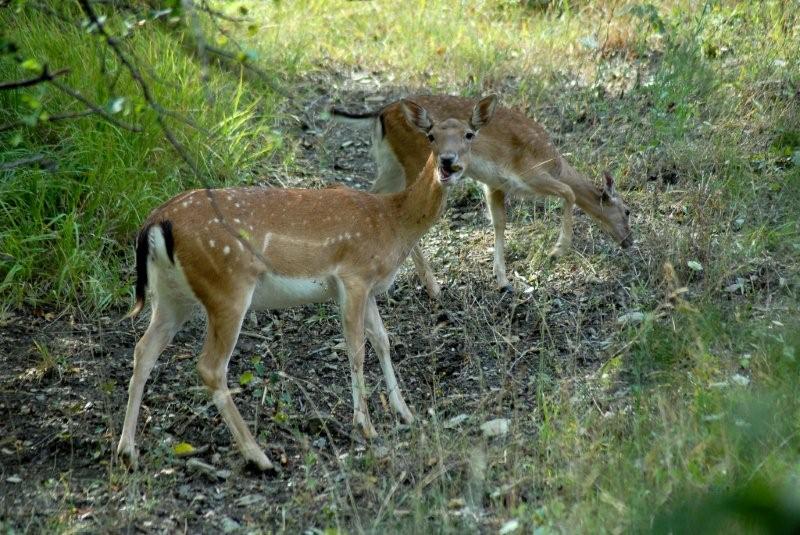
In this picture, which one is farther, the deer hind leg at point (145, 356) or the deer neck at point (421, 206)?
the deer neck at point (421, 206)

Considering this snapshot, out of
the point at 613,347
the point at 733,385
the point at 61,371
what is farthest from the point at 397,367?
the point at 733,385

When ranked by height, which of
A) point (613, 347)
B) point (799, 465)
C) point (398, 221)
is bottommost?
point (613, 347)

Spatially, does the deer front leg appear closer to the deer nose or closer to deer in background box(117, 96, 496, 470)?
deer in background box(117, 96, 496, 470)

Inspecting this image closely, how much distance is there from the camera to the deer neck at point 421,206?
6.38 meters

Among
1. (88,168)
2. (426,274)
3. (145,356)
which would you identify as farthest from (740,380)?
(88,168)

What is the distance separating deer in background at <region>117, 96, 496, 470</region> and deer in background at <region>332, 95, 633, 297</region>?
1.20 metres

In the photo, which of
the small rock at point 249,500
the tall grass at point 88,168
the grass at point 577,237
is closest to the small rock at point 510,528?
the grass at point 577,237

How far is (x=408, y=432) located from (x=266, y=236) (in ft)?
4.24

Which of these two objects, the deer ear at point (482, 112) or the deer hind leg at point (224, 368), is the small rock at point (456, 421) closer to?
the deer hind leg at point (224, 368)

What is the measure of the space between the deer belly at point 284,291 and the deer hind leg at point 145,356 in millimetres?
409

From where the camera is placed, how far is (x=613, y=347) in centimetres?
625

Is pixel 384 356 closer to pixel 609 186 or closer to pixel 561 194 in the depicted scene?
pixel 561 194

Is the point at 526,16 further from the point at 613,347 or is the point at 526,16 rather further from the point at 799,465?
the point at 799,465

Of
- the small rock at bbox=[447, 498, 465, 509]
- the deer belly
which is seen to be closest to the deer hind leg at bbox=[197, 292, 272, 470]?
the deer belly
